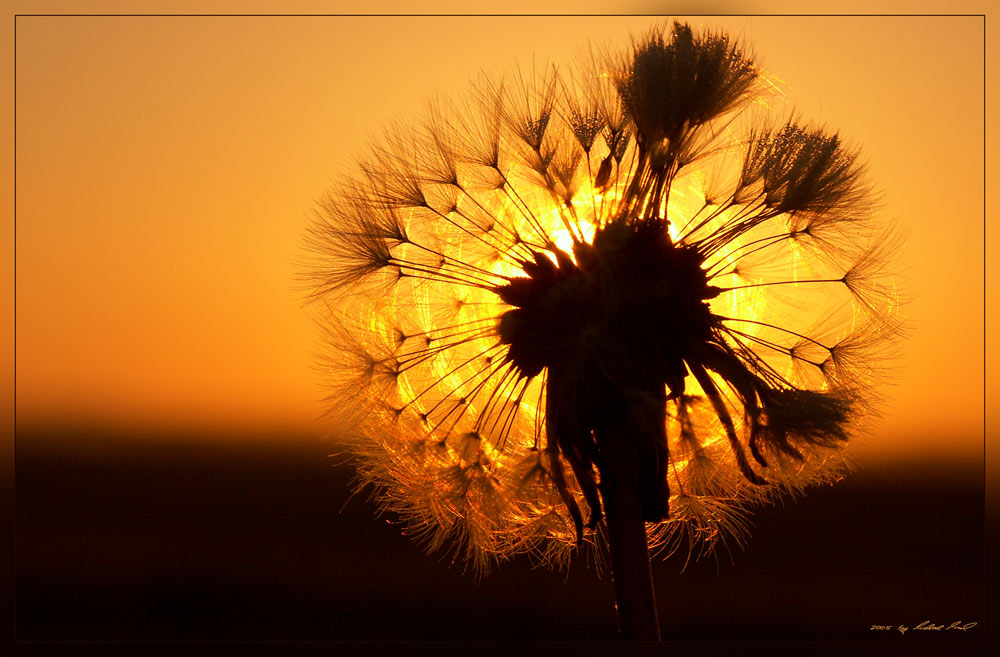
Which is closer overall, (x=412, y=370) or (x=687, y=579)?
(x=412, y=370)

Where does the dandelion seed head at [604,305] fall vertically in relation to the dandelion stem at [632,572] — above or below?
above

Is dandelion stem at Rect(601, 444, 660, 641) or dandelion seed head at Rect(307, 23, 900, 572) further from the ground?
dandelion seed head at Rect(307, 23, 900, 572)

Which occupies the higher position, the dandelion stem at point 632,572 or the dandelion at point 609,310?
the dandelion at point 609,310

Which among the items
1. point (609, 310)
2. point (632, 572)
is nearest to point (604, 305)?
point (609, 310)

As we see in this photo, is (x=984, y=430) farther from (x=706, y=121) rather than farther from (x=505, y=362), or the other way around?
(x=505, y=362)

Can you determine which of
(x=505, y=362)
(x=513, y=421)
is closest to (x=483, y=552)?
(x=513, y=421)
